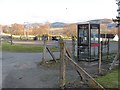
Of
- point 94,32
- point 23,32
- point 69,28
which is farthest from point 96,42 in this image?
point 23,32

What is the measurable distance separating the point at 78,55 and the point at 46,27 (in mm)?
93721

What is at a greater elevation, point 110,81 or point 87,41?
point 87,41

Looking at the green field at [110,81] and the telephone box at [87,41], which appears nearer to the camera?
the green field at [110,81]

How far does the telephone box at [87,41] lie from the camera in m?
19.5

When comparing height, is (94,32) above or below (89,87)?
above

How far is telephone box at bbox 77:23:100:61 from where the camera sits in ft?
63.9

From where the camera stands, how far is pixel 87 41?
19906mm

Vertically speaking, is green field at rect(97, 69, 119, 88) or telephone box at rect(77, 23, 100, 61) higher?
telephone box at rect(77, 23, 100, 61)

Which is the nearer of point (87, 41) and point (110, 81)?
point (110, 81)

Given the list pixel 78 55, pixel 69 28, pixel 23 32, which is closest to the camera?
pixel 78 55

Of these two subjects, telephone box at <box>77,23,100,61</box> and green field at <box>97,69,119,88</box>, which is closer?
green field at <box>97,69,119,88</box>

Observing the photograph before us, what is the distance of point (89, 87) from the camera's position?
386 inches

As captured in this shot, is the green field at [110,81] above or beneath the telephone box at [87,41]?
beneath

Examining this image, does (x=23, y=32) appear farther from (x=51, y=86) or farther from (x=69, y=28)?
(x=51, y=86)
